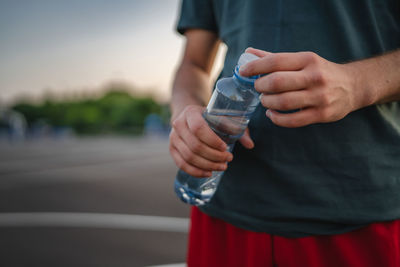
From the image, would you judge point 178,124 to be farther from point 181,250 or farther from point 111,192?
point 111,192

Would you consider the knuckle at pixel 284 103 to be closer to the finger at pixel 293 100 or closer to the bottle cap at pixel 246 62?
the finger at pixel 293 100

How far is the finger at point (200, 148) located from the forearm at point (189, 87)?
0.34 metres

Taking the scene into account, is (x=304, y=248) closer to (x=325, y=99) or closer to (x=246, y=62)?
(x=325, y=99)

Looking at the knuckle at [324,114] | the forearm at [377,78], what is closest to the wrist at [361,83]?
the forearm at [377,78]

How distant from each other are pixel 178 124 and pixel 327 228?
0.63 metres

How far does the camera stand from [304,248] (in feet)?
3.64

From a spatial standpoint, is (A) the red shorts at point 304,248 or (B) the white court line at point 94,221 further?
(B) the white court line at point 94,221

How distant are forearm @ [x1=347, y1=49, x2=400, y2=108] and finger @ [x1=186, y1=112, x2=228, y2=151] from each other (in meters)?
0.43

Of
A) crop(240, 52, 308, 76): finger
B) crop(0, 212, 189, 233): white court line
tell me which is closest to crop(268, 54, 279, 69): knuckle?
crop(240, 52, 308, 76): finger

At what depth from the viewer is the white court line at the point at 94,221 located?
5195 mm

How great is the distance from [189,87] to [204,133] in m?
0.59

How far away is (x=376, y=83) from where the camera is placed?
919 mm

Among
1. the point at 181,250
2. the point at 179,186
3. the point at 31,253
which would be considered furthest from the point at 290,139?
the point at 31,253

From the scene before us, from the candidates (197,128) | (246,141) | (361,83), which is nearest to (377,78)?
(361,83)
